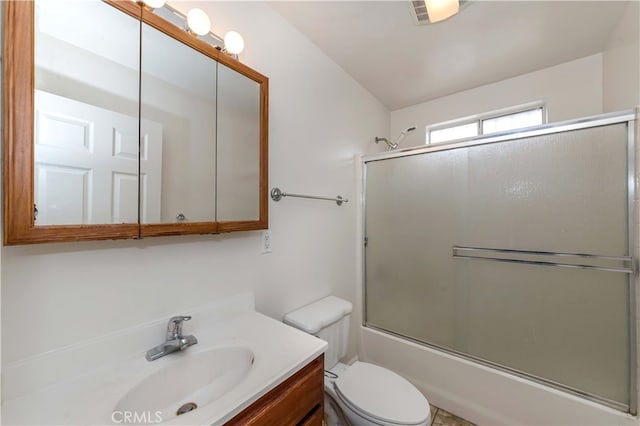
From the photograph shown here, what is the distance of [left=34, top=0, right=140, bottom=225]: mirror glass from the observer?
673mm

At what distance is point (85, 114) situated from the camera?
2.44ft

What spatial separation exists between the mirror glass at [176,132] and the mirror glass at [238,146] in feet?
0.14

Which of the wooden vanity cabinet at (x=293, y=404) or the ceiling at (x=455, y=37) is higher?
the ceiling at (x=455, y=37)

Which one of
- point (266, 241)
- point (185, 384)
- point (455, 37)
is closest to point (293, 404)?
point (185, 384)

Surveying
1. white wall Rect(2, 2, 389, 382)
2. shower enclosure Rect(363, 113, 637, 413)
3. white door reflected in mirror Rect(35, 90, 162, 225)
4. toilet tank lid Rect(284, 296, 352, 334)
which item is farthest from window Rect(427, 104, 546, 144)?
white door reflected in mirror Rect(35, 90, 162, 225)

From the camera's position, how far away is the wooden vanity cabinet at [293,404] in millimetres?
715

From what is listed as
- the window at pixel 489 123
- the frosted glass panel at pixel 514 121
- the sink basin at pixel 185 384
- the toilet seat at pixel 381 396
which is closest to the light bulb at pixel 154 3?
the sink basin at pixel 185 384

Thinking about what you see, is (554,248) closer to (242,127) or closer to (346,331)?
(346,331)

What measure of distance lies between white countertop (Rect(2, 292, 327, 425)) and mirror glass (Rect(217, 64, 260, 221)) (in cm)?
50

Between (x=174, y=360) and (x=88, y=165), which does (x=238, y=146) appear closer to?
(x=88, y=165)

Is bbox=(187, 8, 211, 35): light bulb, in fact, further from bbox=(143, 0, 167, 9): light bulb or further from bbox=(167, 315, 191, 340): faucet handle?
bbox=(167, 315, 191, 340): faucet handle

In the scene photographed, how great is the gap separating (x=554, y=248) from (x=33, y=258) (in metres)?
2.27

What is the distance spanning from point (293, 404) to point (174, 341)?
0.48m

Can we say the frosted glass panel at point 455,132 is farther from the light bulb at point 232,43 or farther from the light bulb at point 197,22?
the light bulb at point 197,22
